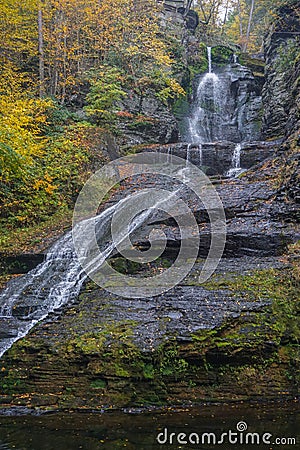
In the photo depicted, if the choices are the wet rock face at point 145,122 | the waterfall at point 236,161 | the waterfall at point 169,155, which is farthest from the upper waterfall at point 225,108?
the waterfall at point 236,161

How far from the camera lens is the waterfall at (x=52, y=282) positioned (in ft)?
25.4

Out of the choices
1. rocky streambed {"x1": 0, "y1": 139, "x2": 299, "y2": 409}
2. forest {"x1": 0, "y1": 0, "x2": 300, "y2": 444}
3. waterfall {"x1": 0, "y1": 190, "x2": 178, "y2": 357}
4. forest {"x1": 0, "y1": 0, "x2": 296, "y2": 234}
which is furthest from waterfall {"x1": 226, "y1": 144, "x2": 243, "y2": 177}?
rocky streambed {"x1": 0, "y1": 139, "x2": 299, "y2": 409}

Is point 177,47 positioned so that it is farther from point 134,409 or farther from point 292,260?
point 134,409

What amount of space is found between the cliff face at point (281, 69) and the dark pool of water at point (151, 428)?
12.4 m

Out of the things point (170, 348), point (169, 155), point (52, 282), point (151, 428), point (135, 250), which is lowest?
point (151, 428)

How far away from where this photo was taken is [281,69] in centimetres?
1694

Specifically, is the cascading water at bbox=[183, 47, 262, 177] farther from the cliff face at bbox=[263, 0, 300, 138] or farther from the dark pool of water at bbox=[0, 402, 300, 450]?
the dark pool of water at bbox=[0, 402, 300, 450]

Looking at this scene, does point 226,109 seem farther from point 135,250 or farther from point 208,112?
point 135,250

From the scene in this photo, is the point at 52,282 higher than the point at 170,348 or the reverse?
higher

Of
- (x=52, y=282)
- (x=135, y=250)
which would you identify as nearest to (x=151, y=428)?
(x=135, y=250)

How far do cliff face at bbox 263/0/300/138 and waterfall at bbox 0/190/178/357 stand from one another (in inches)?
327

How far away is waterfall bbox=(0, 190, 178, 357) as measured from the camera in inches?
305

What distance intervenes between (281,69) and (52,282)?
14180mm

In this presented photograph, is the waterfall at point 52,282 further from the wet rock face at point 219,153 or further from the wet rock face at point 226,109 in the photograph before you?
the wet rock face at point 226,109
